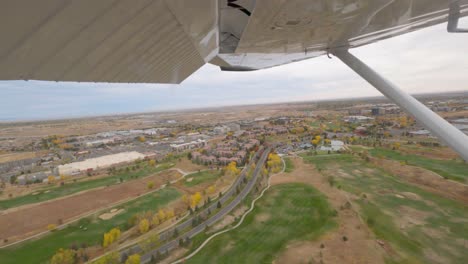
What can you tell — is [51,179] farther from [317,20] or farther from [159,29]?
[317,20]

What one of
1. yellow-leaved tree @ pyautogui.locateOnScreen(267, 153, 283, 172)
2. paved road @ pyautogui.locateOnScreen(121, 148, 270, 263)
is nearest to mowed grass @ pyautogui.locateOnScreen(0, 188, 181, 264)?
paved road @ pyautogui.locateOnScreen(121, 148, 270, 263)

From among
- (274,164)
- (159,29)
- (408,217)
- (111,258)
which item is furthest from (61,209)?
(408,217)

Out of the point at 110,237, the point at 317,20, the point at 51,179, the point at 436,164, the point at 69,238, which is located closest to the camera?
the point at 317,20

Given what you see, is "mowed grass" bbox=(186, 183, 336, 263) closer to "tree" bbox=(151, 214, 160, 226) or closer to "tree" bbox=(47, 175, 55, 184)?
"tree" bbox=(151, 214, 160, 226)

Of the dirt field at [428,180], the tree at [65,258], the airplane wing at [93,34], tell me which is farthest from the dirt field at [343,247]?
the airplane wing at [93,34]

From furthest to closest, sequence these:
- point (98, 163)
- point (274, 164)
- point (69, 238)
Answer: point (98, 163), point (274, 164), point (69, 238)

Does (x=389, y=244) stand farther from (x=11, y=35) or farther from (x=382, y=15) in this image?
(x=11, y=35)
